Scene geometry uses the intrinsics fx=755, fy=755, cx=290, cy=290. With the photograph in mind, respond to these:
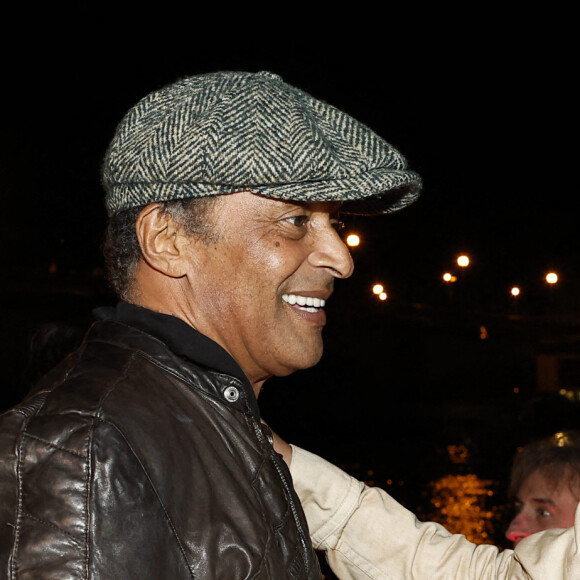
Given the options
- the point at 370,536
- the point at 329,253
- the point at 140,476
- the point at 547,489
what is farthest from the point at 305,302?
the point at 547,489

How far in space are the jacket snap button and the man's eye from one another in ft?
1.46

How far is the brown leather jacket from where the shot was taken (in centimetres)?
125

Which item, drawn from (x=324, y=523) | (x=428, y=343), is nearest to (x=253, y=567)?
(x=324, y=523)

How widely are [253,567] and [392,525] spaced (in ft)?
4.29

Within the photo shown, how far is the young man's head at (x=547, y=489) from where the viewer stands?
359 centimetres

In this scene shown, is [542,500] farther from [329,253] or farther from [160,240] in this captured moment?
[160,240]

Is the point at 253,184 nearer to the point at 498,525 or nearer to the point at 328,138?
the point at 328,138

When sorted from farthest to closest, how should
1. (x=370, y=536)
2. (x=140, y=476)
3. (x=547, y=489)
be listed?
(x=547, y=489) < (x=370, y=536) < (x=140, y=476)

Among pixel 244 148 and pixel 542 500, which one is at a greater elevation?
pixel 244 148

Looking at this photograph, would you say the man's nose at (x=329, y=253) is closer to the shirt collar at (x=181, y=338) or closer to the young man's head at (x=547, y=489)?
the shirt collar at (x=181, y=338)

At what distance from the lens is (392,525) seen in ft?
8.56

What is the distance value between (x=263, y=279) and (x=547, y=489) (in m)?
2.49

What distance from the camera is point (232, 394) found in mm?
1651

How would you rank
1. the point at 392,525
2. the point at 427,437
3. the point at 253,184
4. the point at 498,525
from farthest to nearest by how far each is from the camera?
the point at 427,437 → the point at 498,525 → the point at 392,525 → the point at 253,184
